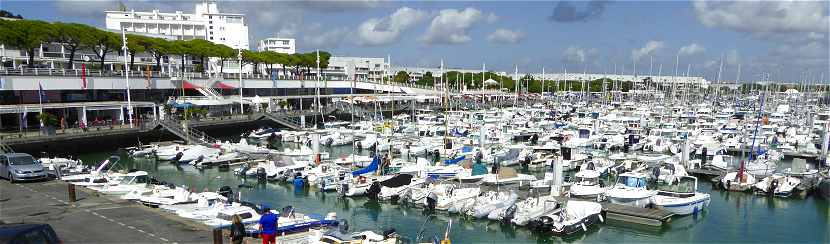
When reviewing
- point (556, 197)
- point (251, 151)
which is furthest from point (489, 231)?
point (251, 151)

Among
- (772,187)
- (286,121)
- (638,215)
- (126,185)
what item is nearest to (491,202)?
(638,215)

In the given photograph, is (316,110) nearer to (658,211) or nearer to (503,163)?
(503,163)

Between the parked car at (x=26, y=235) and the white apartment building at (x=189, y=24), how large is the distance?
9482 cm

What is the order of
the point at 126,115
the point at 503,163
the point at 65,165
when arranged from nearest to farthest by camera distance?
1. the point at 65,165
2. the point at 503,163
3. the point at 126,115

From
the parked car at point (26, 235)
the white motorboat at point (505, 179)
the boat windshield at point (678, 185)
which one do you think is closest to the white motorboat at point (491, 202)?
the white motorboat at point (505, 179)

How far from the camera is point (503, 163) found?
1411 inches

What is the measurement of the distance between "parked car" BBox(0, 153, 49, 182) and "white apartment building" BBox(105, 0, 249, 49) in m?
77.4

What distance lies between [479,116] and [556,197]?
4358 centimetres

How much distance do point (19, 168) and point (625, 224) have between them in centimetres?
2540

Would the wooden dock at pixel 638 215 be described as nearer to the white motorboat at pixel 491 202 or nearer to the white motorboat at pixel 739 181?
the white motorboat at pixel 491 202

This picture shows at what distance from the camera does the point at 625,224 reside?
22016mm

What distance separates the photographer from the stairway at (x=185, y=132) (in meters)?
44.4

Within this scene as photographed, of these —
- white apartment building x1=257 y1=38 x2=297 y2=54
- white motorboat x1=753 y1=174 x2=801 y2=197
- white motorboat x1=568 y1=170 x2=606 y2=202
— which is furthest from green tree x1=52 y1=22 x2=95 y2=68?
white apartment building x1=257 y1=38 x2=297 y2=54

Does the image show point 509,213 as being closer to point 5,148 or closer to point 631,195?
point 631,195
